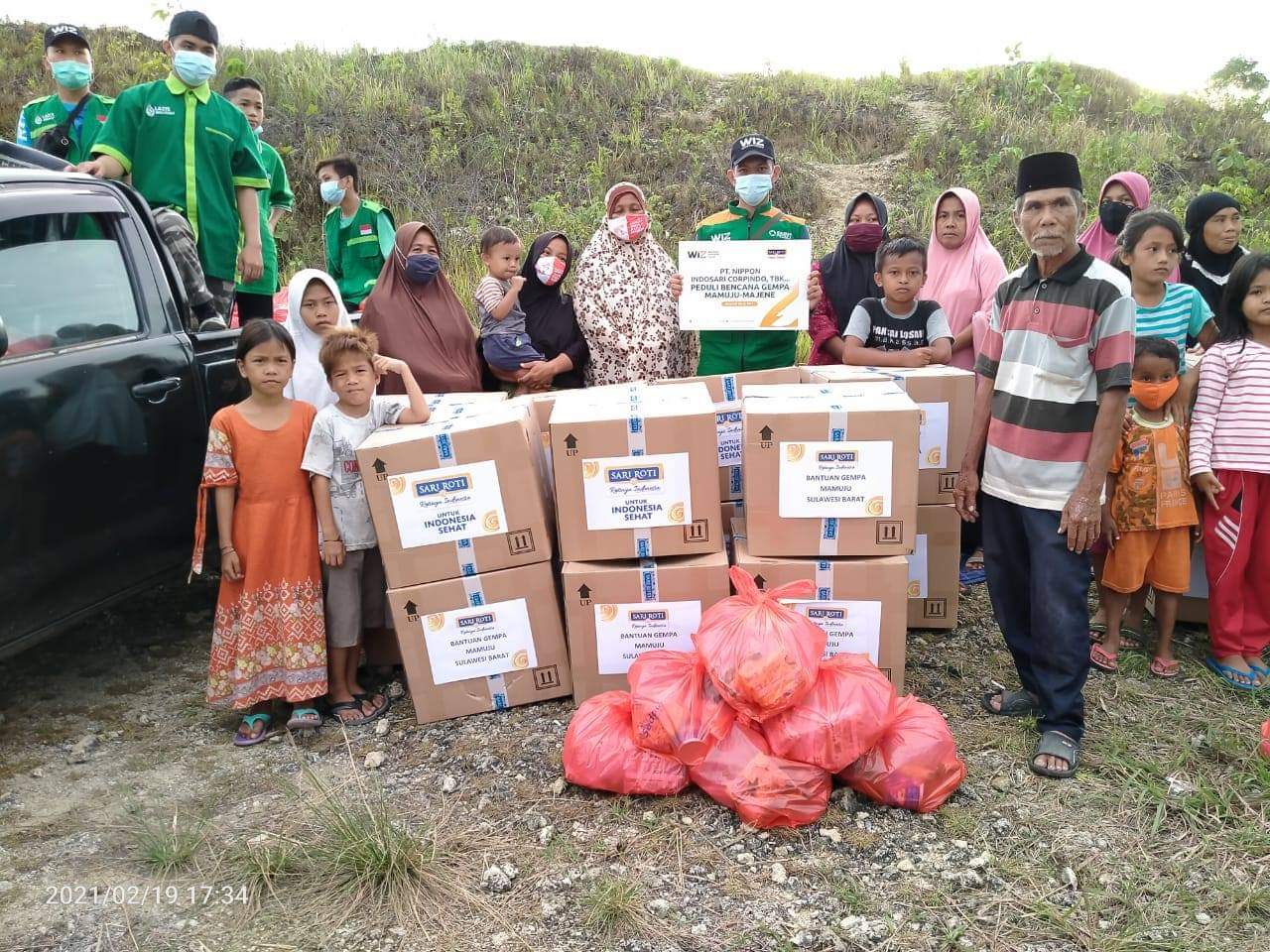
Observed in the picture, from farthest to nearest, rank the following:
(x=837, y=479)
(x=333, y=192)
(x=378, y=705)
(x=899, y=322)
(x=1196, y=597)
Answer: (x=333, y=192), (x=899, y=322), (x=1196, y=597), (x=378, y=705), (x=837, y=479)

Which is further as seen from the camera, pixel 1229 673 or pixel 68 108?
pixel 68 108

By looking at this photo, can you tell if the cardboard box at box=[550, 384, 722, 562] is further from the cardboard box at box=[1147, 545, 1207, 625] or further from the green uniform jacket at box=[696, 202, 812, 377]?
the cardboard box at box=[1147, 545, 1207, 625]

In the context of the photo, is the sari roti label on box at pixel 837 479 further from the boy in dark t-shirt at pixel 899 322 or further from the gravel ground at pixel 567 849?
the boy in dark t-shirt at pixel 899 322

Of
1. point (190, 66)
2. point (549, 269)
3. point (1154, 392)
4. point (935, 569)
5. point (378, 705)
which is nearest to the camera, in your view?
point (378, 705)

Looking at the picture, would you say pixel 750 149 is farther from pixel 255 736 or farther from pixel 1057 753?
pixel 255 736

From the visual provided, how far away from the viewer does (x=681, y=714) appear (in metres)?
2.85

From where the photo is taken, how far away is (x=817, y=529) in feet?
10.8

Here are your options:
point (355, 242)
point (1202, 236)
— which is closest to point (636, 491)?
point (1202, 236)

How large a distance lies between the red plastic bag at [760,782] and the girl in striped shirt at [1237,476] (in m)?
2.07

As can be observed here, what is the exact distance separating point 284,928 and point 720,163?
40.1 ft

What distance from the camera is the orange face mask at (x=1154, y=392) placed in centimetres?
377

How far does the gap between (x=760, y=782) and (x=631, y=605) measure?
0.86m

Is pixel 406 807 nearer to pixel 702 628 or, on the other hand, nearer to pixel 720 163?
pixel 702 628

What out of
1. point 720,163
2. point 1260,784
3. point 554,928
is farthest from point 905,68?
point 554,928
